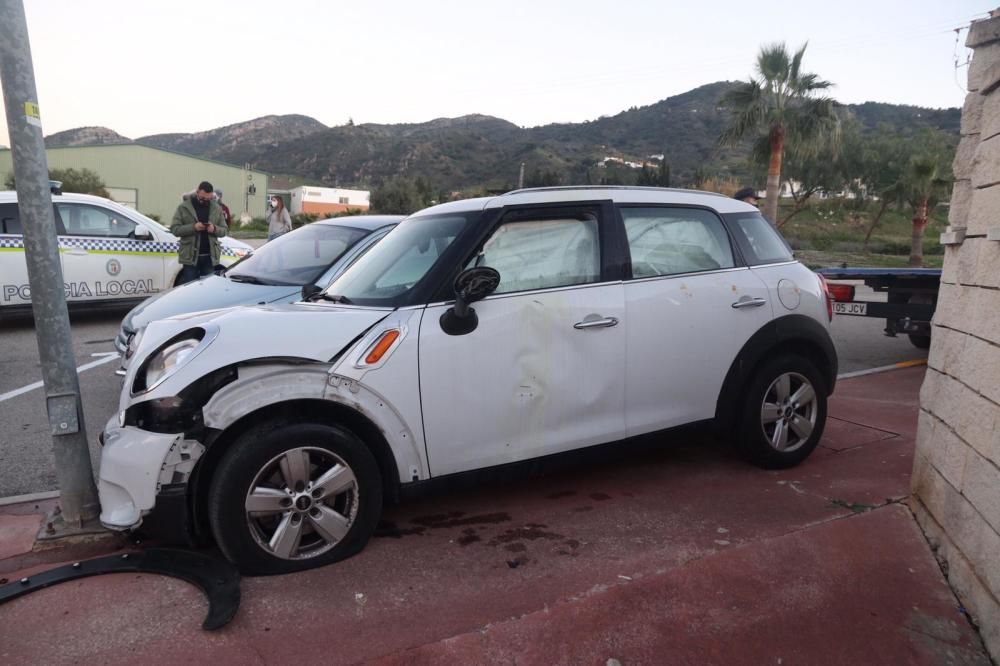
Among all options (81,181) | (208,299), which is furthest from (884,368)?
(81,181)

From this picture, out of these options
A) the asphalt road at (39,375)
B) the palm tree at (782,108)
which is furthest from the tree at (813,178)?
the asphalt road at (39,375)

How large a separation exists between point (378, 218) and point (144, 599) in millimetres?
5106

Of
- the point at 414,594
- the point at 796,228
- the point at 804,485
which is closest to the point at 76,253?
the point at 414,594

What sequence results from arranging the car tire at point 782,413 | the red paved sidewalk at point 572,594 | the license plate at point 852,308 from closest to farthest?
the red paved sidewalk at point 572,594
the car tire at point 782,413
the license plate at point 852,308

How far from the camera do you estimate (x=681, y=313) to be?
3943 mm

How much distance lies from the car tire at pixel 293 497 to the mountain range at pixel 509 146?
66.0 m

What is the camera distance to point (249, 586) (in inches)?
120

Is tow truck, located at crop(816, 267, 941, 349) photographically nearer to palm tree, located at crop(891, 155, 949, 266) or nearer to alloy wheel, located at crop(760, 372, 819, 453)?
alloy wheel, located at crop(760, 372, 819, 453)

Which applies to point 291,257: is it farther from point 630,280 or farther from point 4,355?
point 630,280

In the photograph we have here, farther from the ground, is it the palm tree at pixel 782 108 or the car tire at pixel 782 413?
the palm tree at pixel 782 108

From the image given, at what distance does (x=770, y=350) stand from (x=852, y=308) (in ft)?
14.9

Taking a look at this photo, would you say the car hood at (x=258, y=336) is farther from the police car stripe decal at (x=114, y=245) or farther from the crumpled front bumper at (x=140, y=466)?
the police car stripe decal at (x=114, y=245)

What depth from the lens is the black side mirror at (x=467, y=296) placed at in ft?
10.8

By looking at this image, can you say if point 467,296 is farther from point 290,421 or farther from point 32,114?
point 32,114
